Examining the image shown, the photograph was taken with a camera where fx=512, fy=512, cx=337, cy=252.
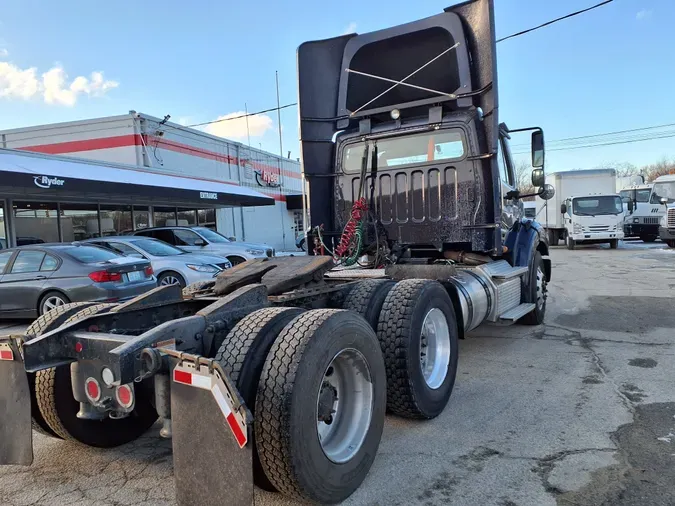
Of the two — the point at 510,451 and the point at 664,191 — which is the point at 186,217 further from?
the point at 664,191

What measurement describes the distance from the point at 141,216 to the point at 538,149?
16.0 meters

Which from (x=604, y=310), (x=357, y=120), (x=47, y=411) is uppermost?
(x=357, y=120)

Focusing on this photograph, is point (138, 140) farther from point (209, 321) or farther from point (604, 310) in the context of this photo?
point (209, 321)

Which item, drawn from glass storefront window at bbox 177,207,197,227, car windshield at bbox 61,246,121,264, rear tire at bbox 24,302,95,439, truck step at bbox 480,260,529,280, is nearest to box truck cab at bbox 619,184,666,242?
glass storefront window at bbox 177,207,197,227

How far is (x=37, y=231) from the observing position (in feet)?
49.8

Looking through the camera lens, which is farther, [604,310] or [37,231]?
[37,231]

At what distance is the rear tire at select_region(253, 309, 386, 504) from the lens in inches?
94.6

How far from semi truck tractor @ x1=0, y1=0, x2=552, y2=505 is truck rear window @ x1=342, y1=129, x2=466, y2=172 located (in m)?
0.02

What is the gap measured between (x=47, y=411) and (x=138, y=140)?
1784 cm

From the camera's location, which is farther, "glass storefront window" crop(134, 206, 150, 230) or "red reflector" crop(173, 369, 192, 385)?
"glass storefront window" crop(134, 206, 150, 230)

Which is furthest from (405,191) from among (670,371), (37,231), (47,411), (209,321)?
(37,231)

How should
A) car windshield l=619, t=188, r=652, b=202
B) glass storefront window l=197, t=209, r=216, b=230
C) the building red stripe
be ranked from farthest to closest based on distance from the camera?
car windshield l=619, t=188, r=652, b=202 → glass storefront window l=197, t=209, r=216, b=230 → the building red stripe

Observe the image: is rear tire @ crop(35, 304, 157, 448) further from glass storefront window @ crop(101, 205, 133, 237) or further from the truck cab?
the truck cab

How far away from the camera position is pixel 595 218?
2264 centimetres
